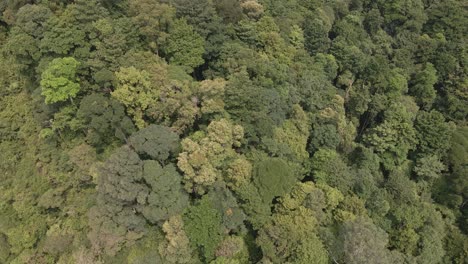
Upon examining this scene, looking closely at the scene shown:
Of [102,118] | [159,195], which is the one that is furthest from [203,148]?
[102,118]

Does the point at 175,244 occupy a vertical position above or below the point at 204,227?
below

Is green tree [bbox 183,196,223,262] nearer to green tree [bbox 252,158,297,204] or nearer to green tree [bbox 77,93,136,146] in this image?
green tree [bbox 252,158,297,204]

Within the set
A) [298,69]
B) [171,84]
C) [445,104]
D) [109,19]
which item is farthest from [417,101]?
[109,19]

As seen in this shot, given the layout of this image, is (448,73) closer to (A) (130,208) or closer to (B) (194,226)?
(B) (194,226)

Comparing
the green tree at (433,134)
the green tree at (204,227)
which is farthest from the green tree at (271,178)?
the green tree at (433,134)

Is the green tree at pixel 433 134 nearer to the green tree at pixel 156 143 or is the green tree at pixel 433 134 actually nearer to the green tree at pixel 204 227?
the green tree at pixel 204 227

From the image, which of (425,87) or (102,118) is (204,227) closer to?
(102,118)
